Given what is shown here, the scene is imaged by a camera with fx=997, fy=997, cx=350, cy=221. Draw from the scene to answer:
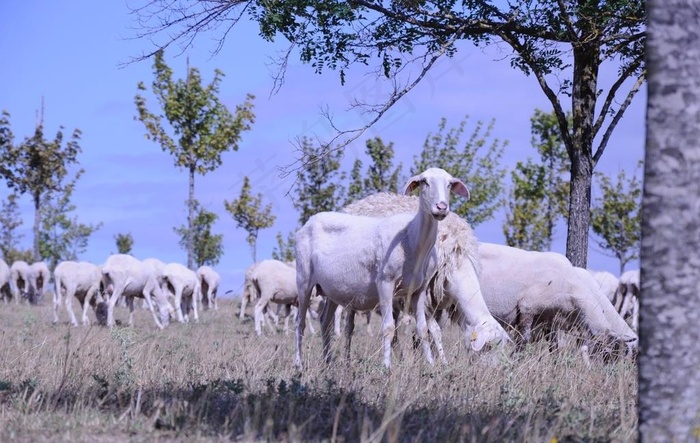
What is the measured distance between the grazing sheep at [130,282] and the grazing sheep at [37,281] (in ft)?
44.5

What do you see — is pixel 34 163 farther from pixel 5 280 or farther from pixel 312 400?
pixel 312 400

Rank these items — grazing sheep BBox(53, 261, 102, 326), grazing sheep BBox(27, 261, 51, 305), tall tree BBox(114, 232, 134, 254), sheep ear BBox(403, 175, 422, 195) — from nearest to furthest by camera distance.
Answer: sheep ear BBox(403, 175, 422, 195) → grazing sheep BBox(53, 261, 102, 326) → grazing sheep BBox(27, 261, 51, 305) → tall tree BBox(114, 232, 134, 254)

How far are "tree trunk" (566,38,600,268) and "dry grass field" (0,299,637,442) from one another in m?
5.49

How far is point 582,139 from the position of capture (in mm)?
15375

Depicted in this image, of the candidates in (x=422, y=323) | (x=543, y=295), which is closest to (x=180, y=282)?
(x=543, y=295)

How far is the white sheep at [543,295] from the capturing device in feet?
44.1

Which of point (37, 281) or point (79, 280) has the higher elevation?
point (37, 281)

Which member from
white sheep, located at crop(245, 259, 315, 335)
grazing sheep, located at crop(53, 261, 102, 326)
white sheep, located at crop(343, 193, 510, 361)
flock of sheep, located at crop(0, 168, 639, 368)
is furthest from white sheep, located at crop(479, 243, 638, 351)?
grazing sheep, located at crop(53, 261, 102, 326)

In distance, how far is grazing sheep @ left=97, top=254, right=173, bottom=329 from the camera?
25359mm

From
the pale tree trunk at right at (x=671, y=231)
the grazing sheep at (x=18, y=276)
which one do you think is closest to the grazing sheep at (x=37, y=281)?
the grazing sheep at (x=18, y=276)

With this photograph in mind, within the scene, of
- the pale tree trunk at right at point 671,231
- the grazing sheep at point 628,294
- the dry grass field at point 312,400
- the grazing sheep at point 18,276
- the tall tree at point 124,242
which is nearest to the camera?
the pale tree trunk at right at point 671,231

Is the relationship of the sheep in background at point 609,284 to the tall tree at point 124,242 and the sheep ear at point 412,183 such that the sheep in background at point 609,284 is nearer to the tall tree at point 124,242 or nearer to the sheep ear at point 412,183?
the sheep ear at point 412,183

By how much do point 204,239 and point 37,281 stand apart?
15393 millimetres

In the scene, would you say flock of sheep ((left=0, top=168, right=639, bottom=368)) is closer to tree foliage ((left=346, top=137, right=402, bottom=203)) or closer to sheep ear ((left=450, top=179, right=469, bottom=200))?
sheep ear ((left=450, top=179, right=469, bottom=200))
